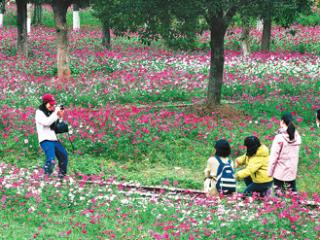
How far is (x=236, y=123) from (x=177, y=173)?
151 inches

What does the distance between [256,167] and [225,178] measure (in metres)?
0.64

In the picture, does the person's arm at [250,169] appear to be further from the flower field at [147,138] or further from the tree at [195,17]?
the tree at [195,17]

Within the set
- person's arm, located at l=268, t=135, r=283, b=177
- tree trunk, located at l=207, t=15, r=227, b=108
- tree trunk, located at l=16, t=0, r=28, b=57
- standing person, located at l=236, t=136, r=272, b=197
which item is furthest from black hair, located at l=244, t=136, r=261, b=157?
tree trunk, located at l=16, t=0, r=28, b=57

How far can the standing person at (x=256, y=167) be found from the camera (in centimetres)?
1057

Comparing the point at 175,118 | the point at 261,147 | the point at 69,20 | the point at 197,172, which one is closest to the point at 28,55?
the point at 175,118

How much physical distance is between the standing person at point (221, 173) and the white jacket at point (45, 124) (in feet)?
9.83

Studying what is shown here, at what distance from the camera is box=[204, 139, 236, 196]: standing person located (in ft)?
33.3

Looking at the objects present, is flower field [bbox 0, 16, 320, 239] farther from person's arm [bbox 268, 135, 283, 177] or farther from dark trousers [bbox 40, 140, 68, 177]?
person's arm [bbox 268, 135, 283, 177]

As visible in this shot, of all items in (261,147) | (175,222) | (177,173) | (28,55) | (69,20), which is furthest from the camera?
(69,20)

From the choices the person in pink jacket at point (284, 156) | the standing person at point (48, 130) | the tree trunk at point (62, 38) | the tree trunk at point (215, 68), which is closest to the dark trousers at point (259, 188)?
the person in pink jacket at point (284, 156)

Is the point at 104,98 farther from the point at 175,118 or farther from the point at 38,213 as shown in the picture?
the point at 38,213

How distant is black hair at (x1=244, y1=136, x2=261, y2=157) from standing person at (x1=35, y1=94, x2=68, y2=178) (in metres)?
3.22

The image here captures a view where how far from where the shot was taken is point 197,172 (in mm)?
13734

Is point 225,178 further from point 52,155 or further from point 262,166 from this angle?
point 52,155
